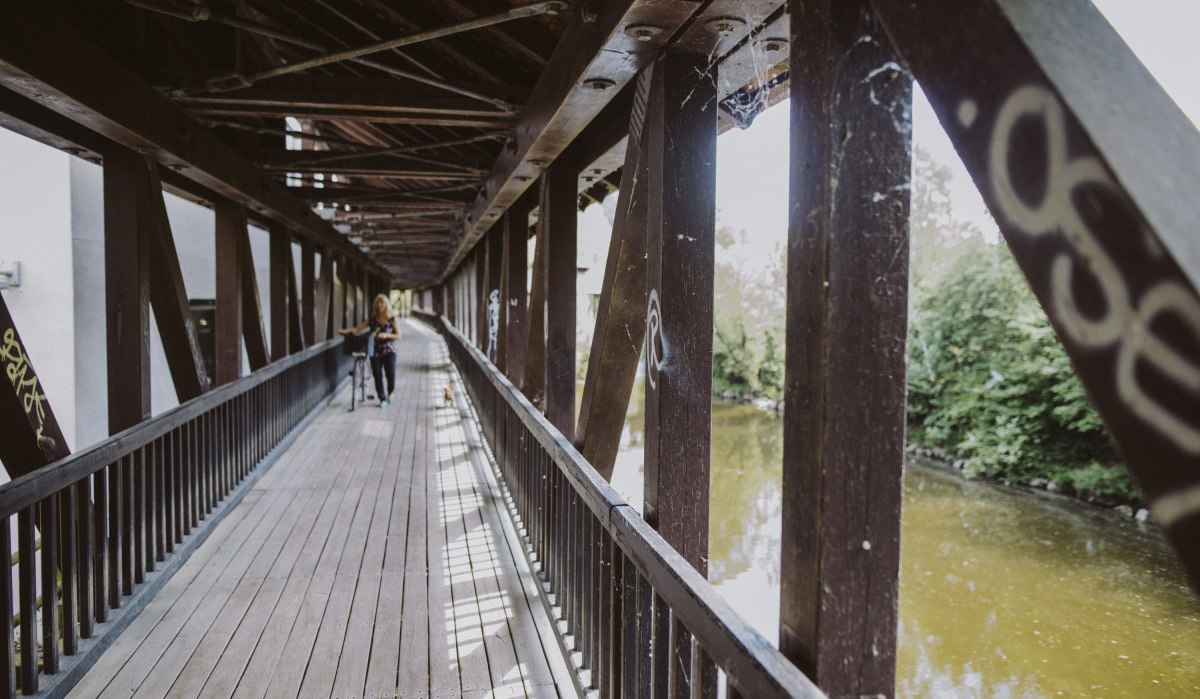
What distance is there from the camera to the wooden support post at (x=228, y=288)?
6215mm

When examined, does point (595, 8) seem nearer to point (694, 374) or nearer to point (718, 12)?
point (718, 12)

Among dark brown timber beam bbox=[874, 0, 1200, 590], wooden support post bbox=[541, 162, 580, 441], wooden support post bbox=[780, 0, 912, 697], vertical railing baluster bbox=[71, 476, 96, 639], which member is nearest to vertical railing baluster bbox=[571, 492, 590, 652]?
wooden support post bbox=[780, 0, 912, 697]

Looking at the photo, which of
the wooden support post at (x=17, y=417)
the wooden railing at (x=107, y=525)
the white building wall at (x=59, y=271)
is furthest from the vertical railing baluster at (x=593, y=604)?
the white building wall at (x=59, y=271)

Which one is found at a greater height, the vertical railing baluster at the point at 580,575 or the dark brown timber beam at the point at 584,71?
the dark brown timber beam at the point at 584,71

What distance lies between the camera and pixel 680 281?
2400 millimetres

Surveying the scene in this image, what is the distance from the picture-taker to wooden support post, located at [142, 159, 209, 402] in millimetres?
4512

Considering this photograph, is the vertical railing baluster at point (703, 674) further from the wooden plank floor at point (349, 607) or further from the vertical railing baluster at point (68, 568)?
the vertical railing baluster at point (68, 568)

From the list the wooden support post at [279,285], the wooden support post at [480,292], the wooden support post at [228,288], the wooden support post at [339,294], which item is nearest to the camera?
the wooden support post at [228,288]

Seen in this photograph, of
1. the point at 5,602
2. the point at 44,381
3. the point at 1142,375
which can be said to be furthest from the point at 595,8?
the point at 44,381

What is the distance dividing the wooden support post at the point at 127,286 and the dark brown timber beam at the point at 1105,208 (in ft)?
14.8

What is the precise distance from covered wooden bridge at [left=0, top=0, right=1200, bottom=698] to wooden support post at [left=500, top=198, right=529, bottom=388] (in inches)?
1.5

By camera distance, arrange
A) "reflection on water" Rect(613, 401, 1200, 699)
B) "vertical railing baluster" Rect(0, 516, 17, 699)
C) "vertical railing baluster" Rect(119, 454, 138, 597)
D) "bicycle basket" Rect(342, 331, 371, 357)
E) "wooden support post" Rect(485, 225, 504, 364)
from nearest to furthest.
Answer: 1. "vertical railing baluster" Rect(0, 516, 17, 699)
2. "vertical railing baluster" Rect(119, 454, 138, 597)
3. "wooden support post" Rect(485, 225, 504, 364)
4. "reflection on water" Rect(613, 401, 1200, 699)
5. "bicycle basket" Rect(342, 331, 371, 357)

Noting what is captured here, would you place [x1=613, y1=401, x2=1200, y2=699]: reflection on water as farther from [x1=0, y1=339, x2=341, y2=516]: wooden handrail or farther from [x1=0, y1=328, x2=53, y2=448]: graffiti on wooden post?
[x1=0, y1=328, x2=53, y2=448]: graffiti on wooden post

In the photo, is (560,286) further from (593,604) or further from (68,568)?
(68,568)
